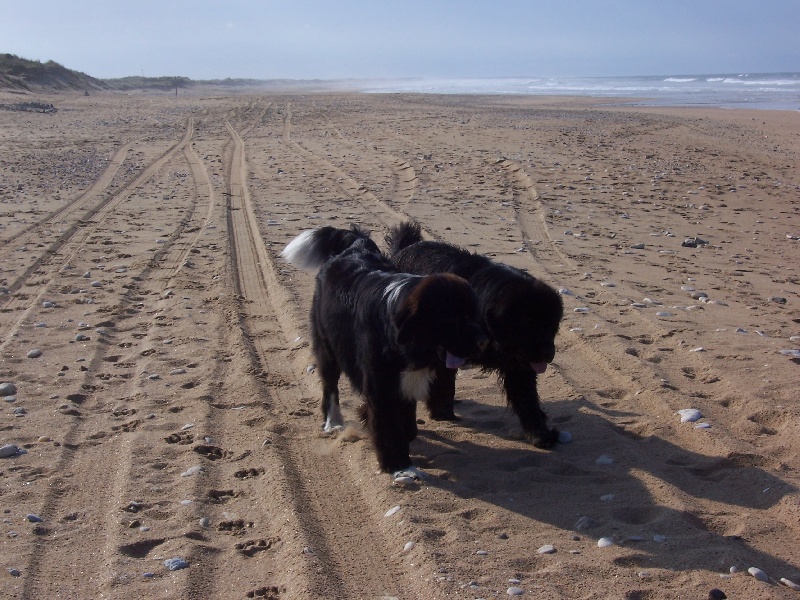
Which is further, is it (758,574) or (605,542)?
(605,542)

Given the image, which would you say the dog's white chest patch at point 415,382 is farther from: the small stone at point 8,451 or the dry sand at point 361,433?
the small stone at point 8,451

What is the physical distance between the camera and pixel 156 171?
1828 cm

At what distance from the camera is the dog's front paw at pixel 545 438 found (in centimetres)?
530

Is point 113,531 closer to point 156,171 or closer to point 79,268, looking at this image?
point 79,268

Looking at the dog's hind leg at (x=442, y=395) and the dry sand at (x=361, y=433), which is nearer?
the dry sand at (x=361, y=433)

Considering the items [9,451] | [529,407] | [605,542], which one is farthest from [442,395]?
[9,451]

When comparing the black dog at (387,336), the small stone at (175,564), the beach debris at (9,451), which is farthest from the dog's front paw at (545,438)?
the beach debris at (9,451)

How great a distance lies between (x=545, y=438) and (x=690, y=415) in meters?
1.10

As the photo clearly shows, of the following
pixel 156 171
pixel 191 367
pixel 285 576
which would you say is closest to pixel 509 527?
pixel 285 576

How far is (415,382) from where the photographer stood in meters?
4.80

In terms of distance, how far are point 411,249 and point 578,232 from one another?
6.12m

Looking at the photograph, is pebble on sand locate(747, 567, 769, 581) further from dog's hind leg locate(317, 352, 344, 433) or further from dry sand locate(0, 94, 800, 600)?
dog's hind leg locate(317, 352, 344, 433)

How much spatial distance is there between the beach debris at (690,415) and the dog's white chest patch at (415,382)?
197 centimetres

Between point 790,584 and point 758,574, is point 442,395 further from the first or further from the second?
point 790,584
